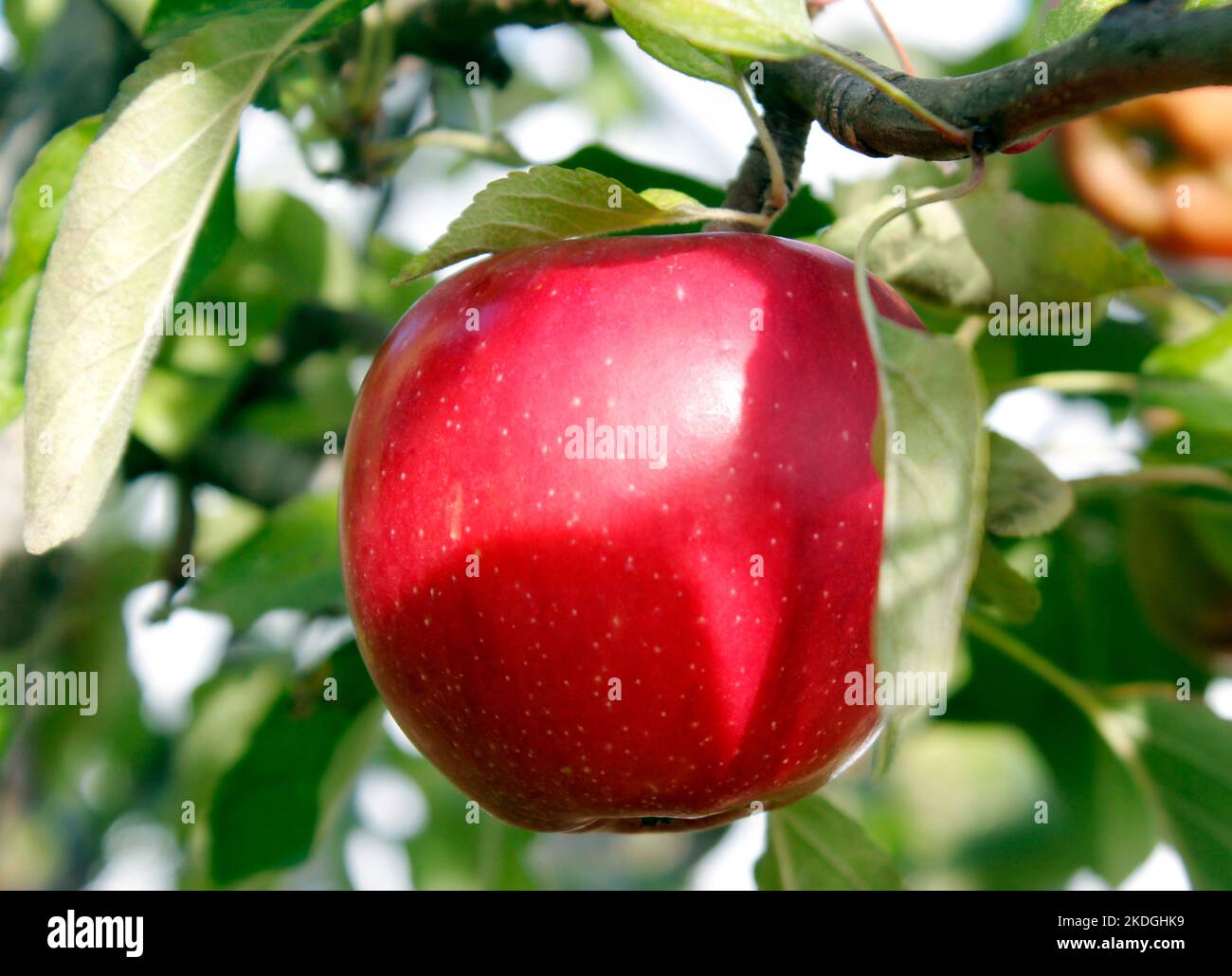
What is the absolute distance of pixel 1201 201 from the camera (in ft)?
5.58

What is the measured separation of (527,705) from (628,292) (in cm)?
19

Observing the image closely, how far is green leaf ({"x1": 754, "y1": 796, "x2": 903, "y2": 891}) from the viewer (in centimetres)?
85

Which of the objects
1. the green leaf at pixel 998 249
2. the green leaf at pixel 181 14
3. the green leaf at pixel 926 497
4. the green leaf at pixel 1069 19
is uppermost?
the green leaf at pixel 181 14

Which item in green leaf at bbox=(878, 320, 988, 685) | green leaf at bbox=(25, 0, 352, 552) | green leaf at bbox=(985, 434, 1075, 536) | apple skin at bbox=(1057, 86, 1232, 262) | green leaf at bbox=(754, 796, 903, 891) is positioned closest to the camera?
green leaf at bbox=(878, 320, 988, 685)

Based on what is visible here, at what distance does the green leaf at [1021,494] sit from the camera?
692mm

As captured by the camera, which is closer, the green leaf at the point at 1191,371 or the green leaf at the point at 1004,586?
the green leaf at the point at 1004,586

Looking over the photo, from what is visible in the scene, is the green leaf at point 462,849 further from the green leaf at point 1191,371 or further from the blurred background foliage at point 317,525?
the green leaf at point 1191,371

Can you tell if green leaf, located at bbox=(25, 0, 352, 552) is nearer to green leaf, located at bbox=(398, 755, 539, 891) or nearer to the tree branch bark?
the tree branch bark

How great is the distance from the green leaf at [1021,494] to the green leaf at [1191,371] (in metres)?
0.34

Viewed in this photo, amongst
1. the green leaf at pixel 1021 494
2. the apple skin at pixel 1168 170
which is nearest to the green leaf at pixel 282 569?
the green leaf at pixel 1021 494

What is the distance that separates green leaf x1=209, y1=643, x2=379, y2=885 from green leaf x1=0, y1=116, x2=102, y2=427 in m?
0.40

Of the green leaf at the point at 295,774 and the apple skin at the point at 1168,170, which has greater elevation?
the apple skin at the point at 1168,170

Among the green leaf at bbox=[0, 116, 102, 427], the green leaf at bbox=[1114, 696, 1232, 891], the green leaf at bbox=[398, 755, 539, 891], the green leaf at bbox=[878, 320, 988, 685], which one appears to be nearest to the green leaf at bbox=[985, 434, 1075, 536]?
the green leaf at bbox=[878, 320, 988, 685]

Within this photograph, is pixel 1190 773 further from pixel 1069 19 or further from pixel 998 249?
pixel 1069 19
